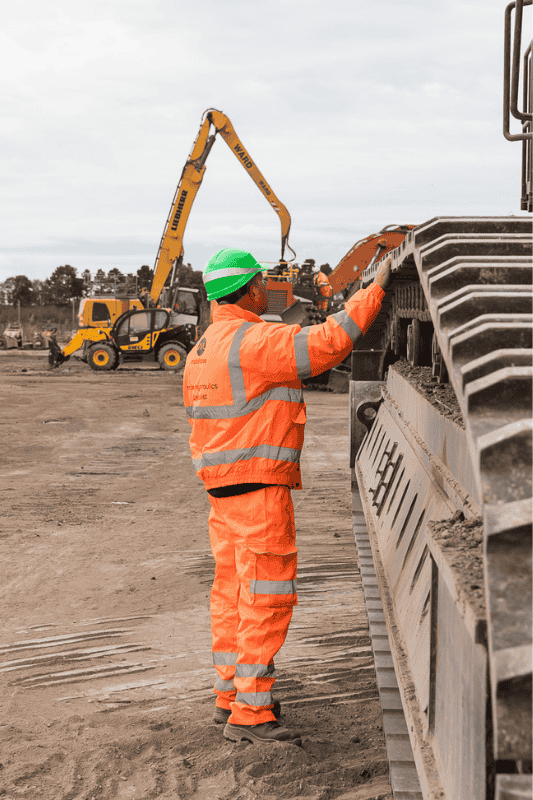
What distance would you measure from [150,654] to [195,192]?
22.8m

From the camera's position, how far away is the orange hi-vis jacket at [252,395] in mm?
3266

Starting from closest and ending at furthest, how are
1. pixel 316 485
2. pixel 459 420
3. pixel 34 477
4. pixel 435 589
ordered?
pixel 435 589, pixel 459 420, pixel 316 485, pixel 34 477

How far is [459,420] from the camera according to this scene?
2.65 metres

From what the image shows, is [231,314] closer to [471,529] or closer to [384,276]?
[384,276]

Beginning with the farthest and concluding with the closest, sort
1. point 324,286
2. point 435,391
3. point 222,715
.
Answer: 1. point 324,286
2. point 222,715
3. point 435,391

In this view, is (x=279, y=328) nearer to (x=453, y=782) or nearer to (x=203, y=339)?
(x=203, y=339)

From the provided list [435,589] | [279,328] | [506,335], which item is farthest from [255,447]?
[506,335]

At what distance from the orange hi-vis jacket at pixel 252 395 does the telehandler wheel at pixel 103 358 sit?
77.1ft

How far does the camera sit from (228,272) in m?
3.68

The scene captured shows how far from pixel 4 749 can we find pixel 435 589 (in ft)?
7.86

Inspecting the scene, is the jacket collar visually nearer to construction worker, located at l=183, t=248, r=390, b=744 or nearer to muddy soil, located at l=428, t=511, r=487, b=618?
construction worker, located at l=183, t=248, r=390, b=744

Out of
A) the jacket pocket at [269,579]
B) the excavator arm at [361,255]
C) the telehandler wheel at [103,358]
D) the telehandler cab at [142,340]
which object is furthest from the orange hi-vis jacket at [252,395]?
the telehandler wheel at [103,358]

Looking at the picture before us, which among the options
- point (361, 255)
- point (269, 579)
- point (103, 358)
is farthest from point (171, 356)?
point (269, 579)

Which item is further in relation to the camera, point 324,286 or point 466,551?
point 324,286
